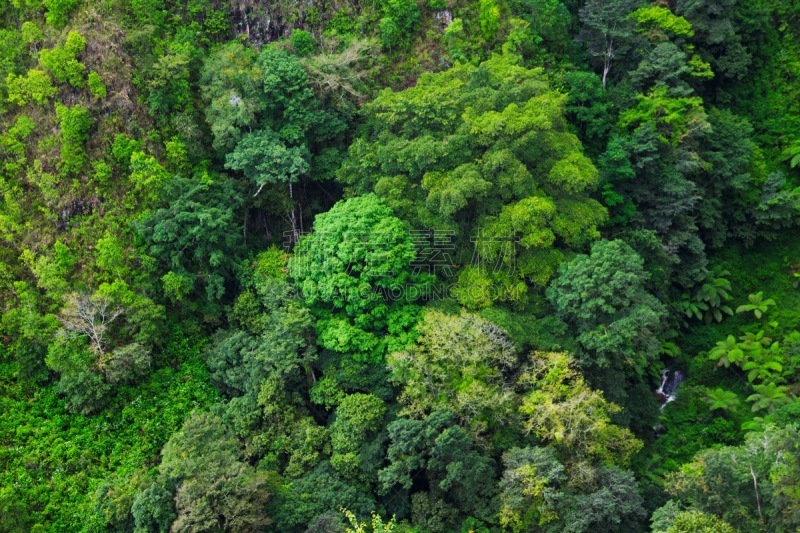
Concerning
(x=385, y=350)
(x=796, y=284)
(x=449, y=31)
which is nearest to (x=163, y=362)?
(x=385, y=350)

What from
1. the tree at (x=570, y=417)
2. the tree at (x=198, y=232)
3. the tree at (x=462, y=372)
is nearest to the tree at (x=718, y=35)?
the tree at (x=570, y=417)

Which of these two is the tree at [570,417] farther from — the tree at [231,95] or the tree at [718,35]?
the tree at [718,35]

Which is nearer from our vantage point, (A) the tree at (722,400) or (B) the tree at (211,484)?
(B) the tree at (211,484)

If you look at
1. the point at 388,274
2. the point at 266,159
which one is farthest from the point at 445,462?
the point at 266,159

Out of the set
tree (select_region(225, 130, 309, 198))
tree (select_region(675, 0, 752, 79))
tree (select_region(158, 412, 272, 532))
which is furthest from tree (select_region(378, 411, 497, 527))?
tree (select_region(675, 0, 752, 79))

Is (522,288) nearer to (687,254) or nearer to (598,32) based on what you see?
(687,254)

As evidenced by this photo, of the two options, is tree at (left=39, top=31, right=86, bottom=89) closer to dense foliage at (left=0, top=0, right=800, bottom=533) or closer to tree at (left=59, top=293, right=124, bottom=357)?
dense foliage at (left=0, top=0, right=800, bottom=533)
